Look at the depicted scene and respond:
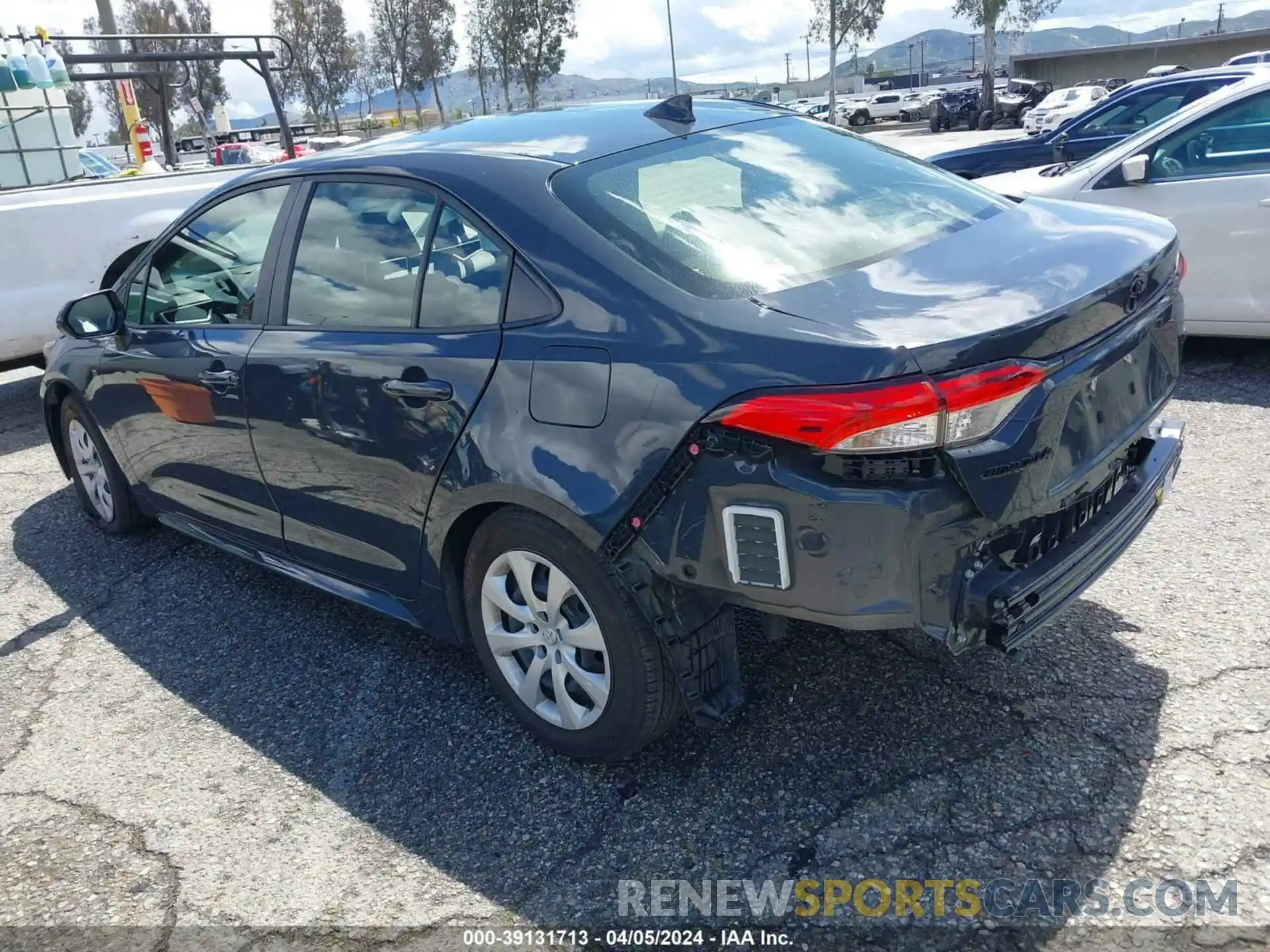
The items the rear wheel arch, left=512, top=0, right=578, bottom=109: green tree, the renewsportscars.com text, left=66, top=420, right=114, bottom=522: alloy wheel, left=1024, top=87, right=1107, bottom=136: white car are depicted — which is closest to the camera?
the renewsportscars.com text

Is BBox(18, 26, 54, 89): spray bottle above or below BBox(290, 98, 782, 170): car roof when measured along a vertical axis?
above

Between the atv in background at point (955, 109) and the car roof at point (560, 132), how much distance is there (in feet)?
Answer: 135

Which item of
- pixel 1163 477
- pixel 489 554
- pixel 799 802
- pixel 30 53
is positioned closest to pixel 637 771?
pixel 799 802

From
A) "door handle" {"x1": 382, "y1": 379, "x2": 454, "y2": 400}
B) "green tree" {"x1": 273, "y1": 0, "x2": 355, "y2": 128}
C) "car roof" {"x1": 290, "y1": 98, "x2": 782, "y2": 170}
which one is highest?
"green tree" {"x1": 273, "y1": 0, "x2": 355, "y2": 128}

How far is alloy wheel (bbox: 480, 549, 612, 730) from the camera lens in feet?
9.09

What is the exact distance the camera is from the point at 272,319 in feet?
11.4

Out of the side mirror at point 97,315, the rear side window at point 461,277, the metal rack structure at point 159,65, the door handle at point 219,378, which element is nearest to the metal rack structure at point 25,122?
the metal rack structure at point 159,65

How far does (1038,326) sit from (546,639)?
150 cm

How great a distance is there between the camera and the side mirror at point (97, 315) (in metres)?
4.27

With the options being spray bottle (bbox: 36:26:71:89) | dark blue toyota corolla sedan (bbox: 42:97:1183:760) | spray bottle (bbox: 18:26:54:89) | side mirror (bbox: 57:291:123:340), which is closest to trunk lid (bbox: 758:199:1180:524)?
dark blue toyota corolla sedan (bbox: 42:97:1183:760)

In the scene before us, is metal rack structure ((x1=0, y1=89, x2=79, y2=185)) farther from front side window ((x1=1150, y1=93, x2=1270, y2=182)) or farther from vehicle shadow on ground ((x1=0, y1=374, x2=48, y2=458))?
front side window ((x1=1150, y1=93, x2=1270, y2=182))

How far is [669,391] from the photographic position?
7.86 ft

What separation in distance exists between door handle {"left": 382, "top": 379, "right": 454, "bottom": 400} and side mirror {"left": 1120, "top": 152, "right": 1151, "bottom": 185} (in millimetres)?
4599

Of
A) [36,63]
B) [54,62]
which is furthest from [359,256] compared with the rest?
[54,62]
